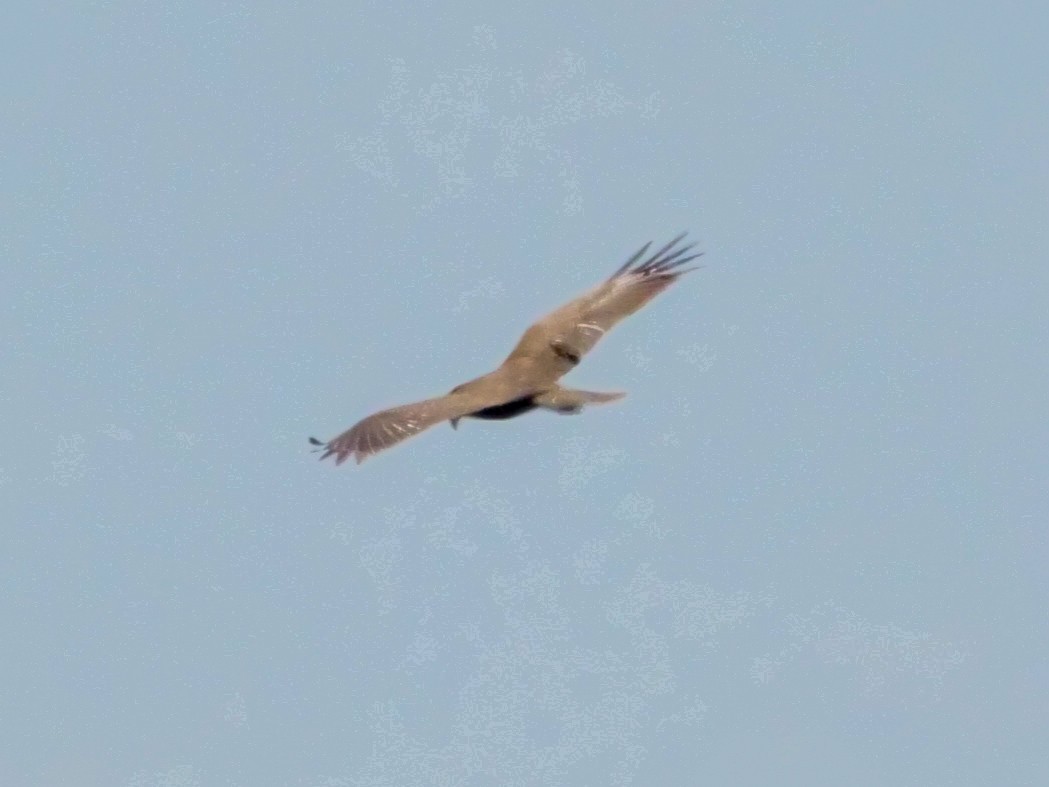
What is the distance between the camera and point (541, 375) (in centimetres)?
3084

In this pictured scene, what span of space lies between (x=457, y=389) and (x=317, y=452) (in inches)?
74.7

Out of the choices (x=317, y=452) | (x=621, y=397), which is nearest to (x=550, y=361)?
(x=621, y=397)

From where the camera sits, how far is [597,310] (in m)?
33.0

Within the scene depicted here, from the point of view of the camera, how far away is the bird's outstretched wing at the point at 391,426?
28578 mm

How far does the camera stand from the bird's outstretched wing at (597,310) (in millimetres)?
31844

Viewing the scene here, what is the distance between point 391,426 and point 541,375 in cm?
274

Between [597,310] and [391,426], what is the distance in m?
5.09

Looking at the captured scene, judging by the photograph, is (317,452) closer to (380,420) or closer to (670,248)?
(380,420)

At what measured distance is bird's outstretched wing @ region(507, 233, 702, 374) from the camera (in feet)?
104

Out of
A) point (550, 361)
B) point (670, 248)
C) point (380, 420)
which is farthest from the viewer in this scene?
point (670, 248)

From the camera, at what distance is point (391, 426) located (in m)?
28.8

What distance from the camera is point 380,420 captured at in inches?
1140

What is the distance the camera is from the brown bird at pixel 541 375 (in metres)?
28.8

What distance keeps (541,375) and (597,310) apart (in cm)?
244
